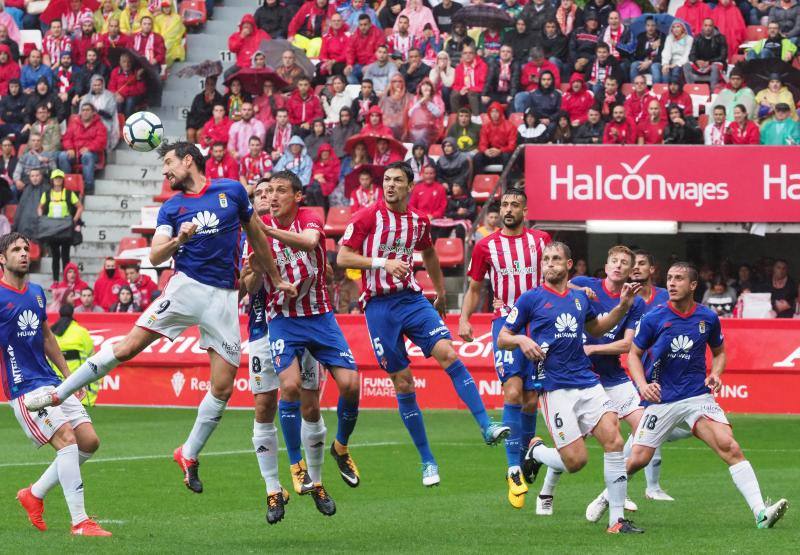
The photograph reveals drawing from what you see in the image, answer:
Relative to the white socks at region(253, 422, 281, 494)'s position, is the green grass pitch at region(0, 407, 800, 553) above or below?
Answer: below

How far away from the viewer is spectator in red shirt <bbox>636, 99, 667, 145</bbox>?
25359 mm

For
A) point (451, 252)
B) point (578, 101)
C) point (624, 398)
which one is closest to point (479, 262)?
point (624, 398)

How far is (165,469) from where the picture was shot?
15797 mm

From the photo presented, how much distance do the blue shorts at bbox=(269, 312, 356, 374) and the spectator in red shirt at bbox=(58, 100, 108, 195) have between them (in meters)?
18.7

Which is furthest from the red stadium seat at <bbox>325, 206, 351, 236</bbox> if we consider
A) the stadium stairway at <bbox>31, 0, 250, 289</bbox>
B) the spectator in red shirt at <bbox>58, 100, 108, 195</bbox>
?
the spectator in red shirt at <bbox>58, 100, 108, 195</bbox>

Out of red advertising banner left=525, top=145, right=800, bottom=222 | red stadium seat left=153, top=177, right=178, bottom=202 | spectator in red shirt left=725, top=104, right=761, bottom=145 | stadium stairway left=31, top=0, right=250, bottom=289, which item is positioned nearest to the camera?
red advertising banner left=525, top=145, right=800, bottom=222

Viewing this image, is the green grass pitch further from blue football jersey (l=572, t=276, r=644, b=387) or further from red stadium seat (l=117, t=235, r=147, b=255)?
red stadium seat (l=117, t=235, r=147, b=255)

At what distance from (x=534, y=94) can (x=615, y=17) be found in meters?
2.52

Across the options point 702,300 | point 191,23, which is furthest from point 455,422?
point 191,23

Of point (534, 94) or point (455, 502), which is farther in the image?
point (534, 94)

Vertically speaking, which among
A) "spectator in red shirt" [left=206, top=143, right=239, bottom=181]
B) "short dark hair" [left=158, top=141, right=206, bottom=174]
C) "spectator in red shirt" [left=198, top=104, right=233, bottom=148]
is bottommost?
"spectator in red shirt" [left=206, top=143, right=239, bottom=181]

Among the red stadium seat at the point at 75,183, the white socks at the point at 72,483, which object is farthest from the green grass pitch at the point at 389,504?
the red stadium seat at the point at 75,183

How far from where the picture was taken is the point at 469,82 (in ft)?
92.1

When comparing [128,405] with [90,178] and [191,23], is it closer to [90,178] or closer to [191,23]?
[90,178]
